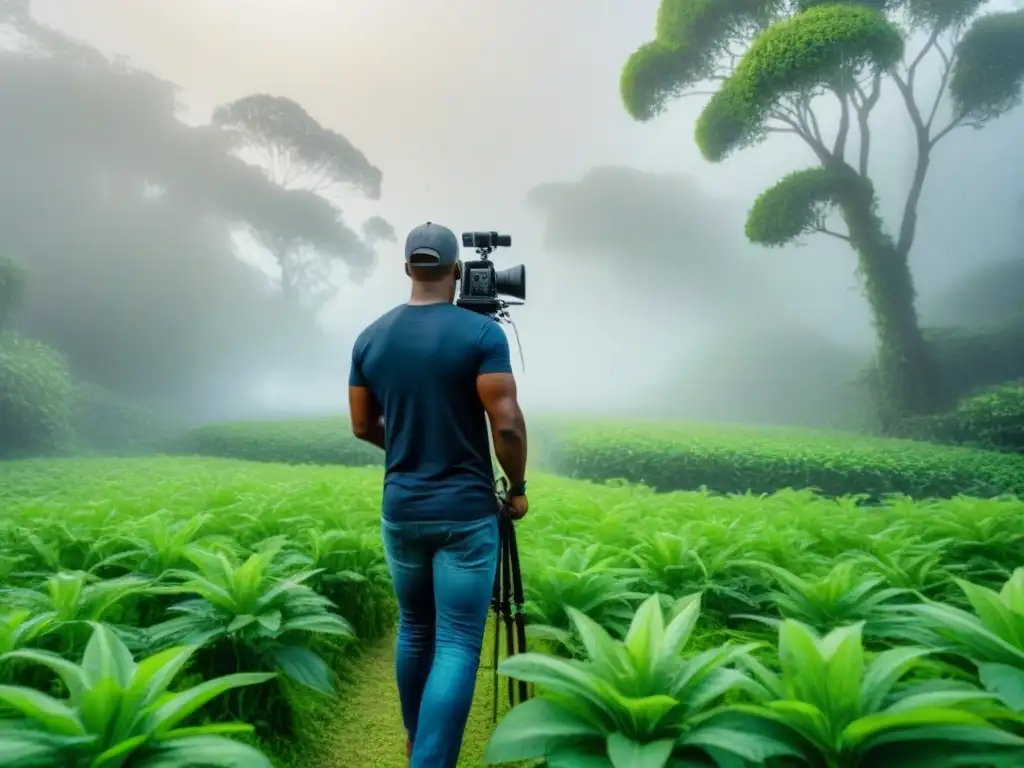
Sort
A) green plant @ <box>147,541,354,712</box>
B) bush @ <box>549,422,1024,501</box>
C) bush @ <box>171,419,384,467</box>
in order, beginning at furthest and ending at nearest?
bush @ <box>171,419,384,467</box>, bush @ <box>549,422,1024,501</box>, green plant @ <box>147,541,354,712</box>

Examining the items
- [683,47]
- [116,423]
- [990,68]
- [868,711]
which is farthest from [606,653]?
[116,423]

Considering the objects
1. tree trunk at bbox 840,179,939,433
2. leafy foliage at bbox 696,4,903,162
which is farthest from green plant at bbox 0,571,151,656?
tree trunk at bbox 840,179,939,433

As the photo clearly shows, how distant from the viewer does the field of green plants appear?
3.82 feet

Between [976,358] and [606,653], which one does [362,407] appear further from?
[976,358]

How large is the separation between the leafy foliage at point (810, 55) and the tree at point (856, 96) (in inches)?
0.6

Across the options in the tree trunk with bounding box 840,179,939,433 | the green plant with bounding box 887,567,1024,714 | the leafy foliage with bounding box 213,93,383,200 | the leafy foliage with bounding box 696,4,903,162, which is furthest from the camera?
the leafy foliage with bounding box 213,93,383,200

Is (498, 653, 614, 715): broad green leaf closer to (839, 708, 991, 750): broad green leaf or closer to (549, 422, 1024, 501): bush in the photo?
Result: (839, 708, 991, 750): broad green leaf

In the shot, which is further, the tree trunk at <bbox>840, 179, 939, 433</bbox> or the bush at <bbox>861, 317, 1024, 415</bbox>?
the tree trunk at <bbox>840, 179, 939, 433</bbox>

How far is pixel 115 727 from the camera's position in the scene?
47.6 inches

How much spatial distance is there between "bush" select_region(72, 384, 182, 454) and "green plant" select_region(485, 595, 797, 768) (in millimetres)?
10694

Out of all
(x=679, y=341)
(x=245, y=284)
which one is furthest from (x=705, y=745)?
(x=245, y=284)

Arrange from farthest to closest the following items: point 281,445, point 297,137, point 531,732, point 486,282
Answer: point 297,137 < point 281,445 < point 486,282 < point 531,732

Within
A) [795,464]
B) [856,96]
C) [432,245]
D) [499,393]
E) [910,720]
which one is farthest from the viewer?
[856,96]

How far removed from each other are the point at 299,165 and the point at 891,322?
11.2m
